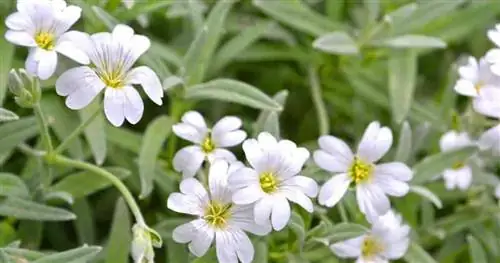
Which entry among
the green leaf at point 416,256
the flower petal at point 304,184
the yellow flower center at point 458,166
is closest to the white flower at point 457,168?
the yellow flower center at point 458,166

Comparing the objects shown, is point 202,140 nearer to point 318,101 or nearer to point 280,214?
point 280,214

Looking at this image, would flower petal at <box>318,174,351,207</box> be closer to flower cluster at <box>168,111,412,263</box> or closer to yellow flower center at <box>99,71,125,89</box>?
flower cluster at <box>168,111,412,263</box>

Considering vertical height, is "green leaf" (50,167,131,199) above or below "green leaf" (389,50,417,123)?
below

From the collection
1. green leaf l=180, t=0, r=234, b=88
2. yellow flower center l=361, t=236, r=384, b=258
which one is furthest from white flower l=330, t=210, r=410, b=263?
green leaf l=180, t=0, r=234, b=88

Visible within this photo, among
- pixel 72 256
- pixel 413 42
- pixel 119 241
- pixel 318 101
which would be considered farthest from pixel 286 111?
pixel 72 256

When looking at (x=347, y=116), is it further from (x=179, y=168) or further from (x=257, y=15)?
(x=179, y=168)
